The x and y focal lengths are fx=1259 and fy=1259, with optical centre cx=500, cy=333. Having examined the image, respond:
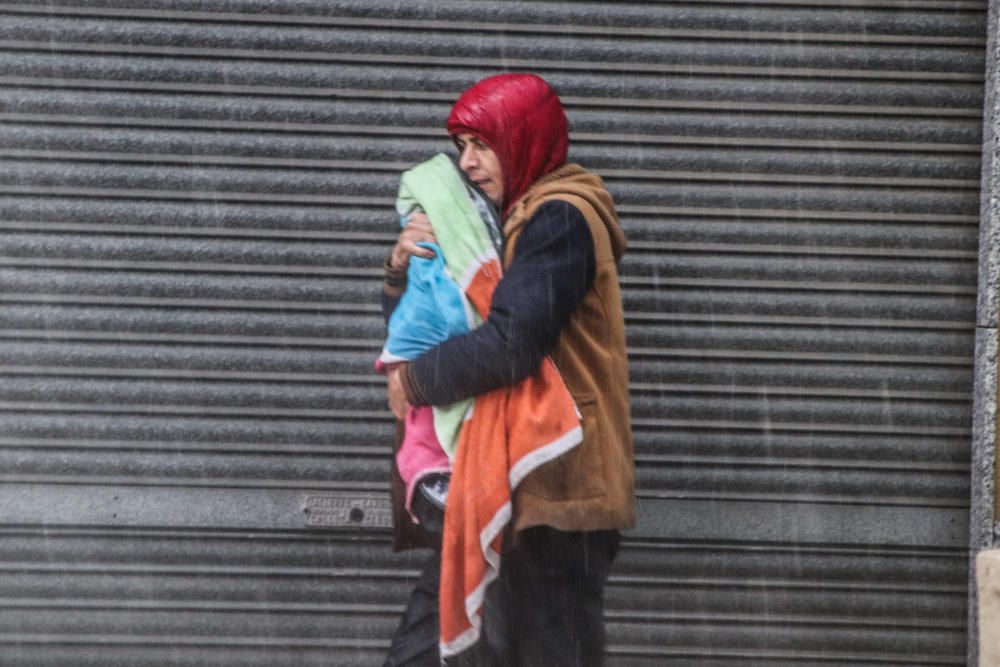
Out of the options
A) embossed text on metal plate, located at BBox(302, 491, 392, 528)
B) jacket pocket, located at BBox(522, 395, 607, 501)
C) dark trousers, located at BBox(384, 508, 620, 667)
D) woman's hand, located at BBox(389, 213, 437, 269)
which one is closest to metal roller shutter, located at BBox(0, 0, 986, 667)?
embossed text on metal plate, located at BBox(302, 491, 392, 528)

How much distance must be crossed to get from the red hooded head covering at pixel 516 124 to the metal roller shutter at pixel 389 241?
141 centimetres

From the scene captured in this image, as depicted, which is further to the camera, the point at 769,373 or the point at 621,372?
the point at 769,373

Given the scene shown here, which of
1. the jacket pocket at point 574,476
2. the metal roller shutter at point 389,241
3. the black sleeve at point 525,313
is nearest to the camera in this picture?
the black sleeve at point 525,313

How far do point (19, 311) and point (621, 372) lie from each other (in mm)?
2632

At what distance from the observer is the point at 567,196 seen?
3.37m

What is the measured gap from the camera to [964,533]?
16.2ft

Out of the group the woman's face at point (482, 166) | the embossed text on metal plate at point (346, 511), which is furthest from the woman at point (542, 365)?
the embossed text on metal plate at point (346, 511)

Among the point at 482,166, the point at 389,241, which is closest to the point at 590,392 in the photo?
the point at 482,166

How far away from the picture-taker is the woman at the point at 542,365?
330 centimetres

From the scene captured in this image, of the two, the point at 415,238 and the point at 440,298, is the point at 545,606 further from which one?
the point at 415,238

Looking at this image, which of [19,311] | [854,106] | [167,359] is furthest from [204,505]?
[854,106]

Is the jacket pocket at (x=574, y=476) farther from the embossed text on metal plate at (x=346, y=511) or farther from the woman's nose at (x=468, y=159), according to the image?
the embossed text on metal plate at (x=346, y=511)

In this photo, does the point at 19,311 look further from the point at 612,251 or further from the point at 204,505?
the point at 612,251

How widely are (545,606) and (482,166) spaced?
1.23 meters
